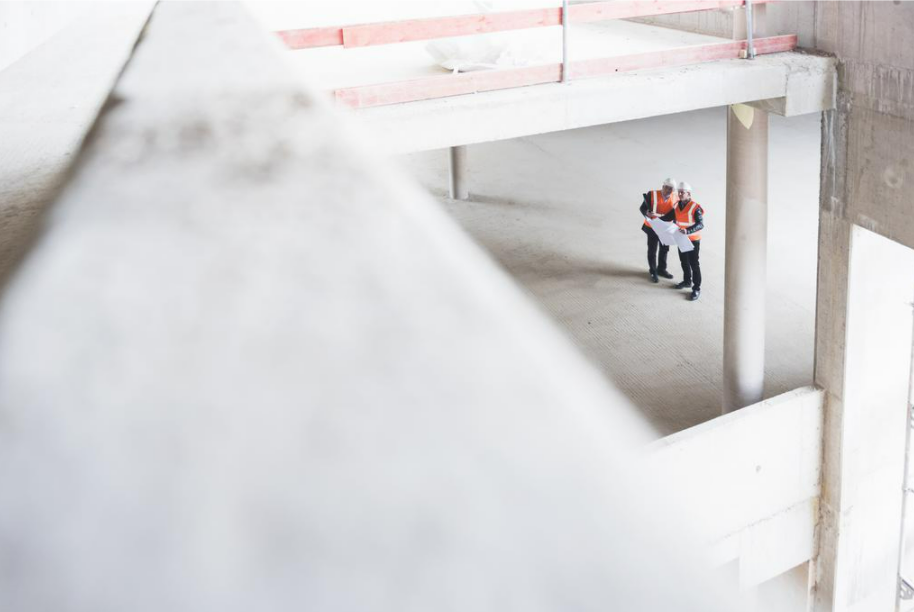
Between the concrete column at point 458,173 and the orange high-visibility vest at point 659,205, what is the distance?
532 centimetres

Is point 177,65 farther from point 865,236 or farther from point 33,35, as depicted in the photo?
point 865,236

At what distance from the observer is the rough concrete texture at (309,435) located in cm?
32

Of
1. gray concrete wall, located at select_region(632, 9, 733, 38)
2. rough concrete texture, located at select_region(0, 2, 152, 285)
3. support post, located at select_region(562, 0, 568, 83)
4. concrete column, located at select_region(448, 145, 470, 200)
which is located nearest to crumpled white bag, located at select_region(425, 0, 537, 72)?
support post, located at select_region(562, 0, 568, 83)

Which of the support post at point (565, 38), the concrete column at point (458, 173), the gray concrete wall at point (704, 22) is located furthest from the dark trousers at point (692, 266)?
the concrete column at point (458, 173)

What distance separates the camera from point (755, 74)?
729cm

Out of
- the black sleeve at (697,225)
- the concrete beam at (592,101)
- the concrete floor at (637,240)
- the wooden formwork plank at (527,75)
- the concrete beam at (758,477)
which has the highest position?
the wooden formwork plank at (527,75)

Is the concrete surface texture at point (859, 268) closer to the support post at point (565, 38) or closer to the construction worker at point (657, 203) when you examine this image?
the support post at point (565, 38)

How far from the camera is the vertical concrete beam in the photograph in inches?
316

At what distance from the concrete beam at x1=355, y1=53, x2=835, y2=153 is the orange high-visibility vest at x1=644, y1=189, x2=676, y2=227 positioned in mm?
3621

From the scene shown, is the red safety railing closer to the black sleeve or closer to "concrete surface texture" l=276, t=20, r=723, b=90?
"concrete surface texture" l=276, t=20, r=723, b=90

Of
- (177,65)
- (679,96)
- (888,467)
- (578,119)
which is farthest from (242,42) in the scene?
(888,467)

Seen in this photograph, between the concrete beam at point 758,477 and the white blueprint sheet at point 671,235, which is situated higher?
the white blueprint sheet at point 671,235

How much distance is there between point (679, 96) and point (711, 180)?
8870 millimetres

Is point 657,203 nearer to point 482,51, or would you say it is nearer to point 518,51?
point 518,51
